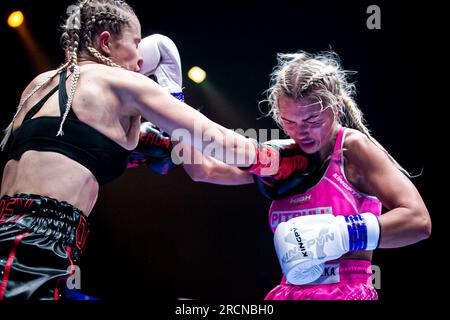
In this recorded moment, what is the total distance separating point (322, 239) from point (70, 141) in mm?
881

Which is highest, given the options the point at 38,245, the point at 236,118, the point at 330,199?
the point at 236,118

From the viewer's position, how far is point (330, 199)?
6.07 ft

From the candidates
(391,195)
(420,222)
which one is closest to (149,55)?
(391,195)

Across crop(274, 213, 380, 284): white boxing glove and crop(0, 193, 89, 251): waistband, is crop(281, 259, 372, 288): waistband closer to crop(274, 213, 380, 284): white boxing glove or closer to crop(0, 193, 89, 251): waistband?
crop(274, 213, 380, 284): white boxing glove

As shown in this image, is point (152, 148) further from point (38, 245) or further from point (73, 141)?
point (38, 245)

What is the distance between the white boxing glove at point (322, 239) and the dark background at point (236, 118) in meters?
1.88

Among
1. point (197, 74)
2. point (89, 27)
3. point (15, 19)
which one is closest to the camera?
point (89, 27)

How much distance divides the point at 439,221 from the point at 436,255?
0.79ft

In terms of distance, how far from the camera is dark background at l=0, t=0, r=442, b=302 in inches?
134

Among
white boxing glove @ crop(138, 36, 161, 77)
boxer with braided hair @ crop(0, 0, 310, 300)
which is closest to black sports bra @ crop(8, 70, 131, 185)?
boxer with braided hair @ crop(0, 0, 310, 300)

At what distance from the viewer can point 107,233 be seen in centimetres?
402
